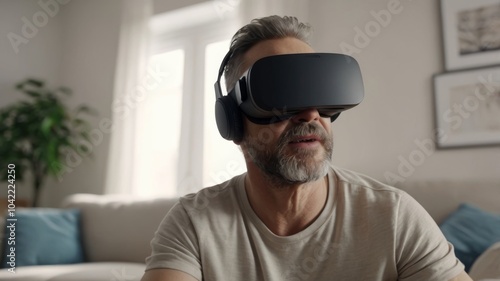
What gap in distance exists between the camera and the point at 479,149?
229cm

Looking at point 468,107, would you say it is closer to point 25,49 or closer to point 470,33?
point 470,33

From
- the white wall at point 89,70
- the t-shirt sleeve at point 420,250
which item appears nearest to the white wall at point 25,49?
the white wall at point 89,70

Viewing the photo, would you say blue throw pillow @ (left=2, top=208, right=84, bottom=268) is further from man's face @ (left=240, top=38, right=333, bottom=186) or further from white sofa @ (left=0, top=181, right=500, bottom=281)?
man's face @ (left=240, top=38, right=333, bottom=186)

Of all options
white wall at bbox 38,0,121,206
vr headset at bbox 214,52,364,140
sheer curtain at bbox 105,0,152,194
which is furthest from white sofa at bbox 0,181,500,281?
vr headset at bbox 214,52,364,140

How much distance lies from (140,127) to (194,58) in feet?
2.36

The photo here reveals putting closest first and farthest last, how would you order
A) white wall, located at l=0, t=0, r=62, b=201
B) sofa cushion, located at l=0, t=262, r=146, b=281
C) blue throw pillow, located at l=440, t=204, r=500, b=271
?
blue throw pillow, located at l=440, t=204, r=500, b=271
sofa cushion, located at l=0, t=262, r=146, b=281
white wall, located at l=0, t=0, r=62, b=201

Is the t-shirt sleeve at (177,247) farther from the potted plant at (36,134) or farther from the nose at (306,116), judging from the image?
the potted plant at (36,134)

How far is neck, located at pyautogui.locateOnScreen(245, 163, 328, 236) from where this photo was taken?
0.97 meters

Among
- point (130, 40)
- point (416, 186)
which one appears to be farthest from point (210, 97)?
point (416, 186)

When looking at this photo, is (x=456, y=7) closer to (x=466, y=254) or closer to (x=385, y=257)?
(x=466, y=254)

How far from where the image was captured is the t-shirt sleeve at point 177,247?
2.92 feet

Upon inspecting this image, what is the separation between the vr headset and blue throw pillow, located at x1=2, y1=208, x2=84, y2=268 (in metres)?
2.01

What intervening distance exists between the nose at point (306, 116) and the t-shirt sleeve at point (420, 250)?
0.83 ft

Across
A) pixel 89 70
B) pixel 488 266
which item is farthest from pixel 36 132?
pixel 488 266
